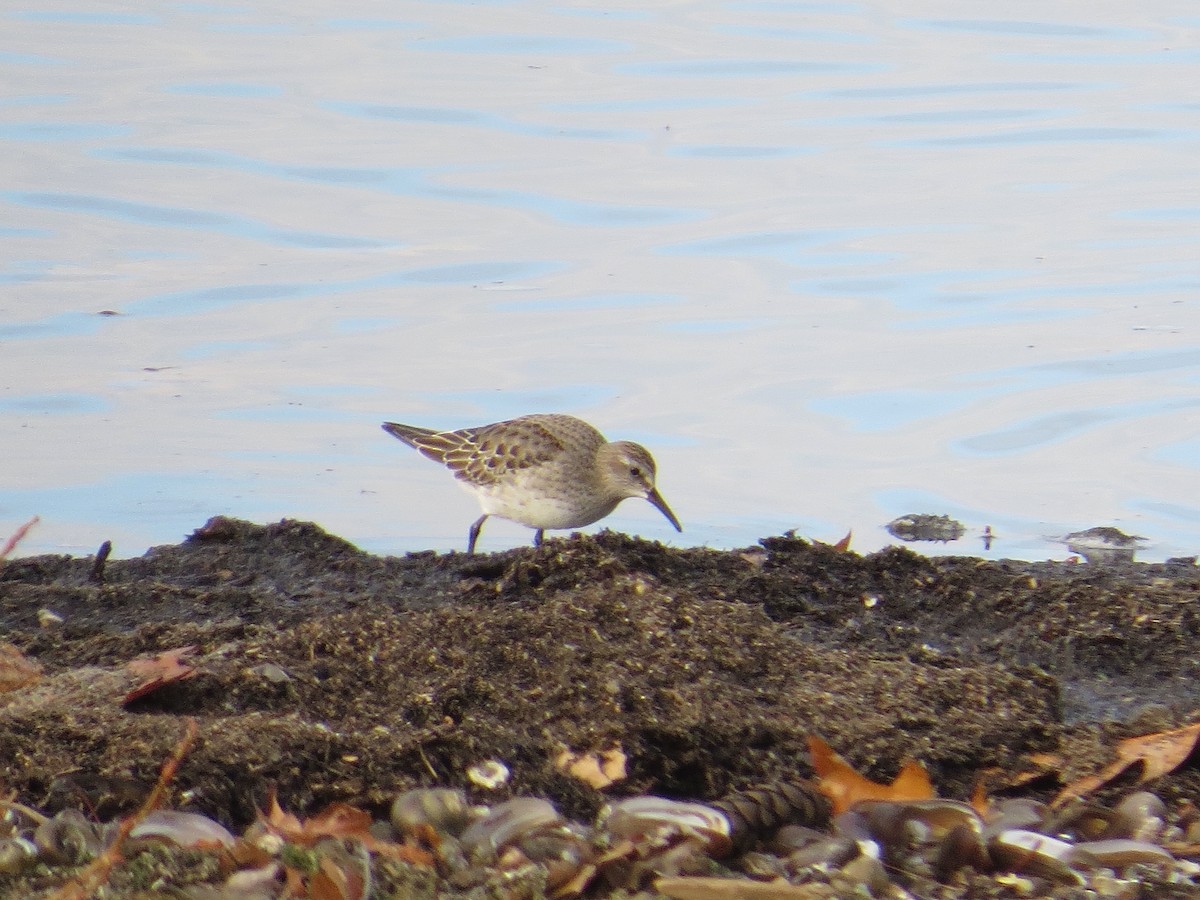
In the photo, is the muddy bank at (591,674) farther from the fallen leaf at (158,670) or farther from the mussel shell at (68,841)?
the mussel shell at (68,841)

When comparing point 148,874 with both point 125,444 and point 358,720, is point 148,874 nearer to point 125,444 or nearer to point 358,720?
point 358,720

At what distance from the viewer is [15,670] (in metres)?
4.82

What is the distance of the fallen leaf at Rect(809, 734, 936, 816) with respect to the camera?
3.99 metres

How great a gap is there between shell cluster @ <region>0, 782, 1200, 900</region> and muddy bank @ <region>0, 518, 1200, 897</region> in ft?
0.83

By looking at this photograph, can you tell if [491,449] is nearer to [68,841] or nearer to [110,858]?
[68,841]

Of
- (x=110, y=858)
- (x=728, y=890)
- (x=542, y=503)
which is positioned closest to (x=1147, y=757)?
(x=728, y=890)

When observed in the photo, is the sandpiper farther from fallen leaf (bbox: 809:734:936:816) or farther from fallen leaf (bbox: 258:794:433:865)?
fallen leaf (bbox: 258:794:433:865)

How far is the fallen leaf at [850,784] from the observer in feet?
13.1

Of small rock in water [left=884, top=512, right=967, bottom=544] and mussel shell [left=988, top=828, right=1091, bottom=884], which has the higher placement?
small rock in water [left=884, top=512, right=967, bottom=544]

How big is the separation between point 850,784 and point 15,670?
7.62ft

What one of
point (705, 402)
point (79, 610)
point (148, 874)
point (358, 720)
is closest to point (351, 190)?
point (705, 402)

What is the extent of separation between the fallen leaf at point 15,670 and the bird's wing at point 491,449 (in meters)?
3.33

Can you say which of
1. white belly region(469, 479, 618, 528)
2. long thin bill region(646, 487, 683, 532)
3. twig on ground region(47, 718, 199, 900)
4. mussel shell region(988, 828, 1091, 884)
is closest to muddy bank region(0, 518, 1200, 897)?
twig on ground region(47, 718, 199, 900)

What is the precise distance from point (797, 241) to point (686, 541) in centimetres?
505
